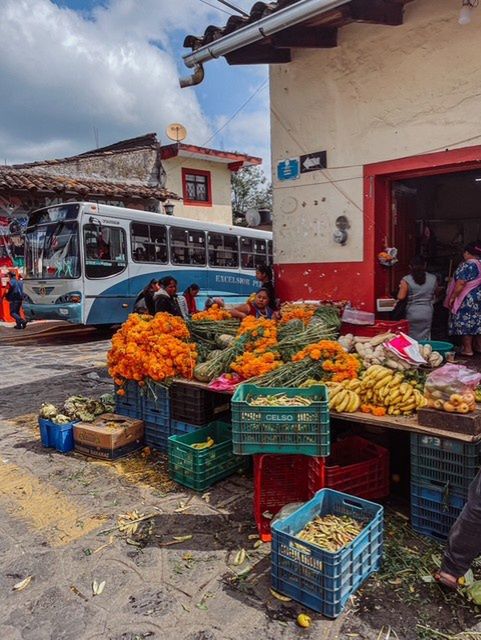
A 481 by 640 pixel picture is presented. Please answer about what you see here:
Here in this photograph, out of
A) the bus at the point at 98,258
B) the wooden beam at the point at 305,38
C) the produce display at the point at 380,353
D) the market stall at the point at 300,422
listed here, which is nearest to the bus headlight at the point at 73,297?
the bus at the point at 98,258

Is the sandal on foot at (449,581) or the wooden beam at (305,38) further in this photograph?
the wooden beam at (305,38)

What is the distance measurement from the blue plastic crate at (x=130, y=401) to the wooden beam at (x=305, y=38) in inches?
176

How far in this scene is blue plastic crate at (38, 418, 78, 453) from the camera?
17.0 feet

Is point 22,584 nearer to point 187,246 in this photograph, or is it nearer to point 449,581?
point 449,581

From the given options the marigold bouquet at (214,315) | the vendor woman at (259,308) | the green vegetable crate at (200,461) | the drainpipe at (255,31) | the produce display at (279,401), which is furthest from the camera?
the vendor woman at (259,308)

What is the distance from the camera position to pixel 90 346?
1243cm

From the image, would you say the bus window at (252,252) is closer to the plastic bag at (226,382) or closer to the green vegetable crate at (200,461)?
the plastic bag at (226,382)

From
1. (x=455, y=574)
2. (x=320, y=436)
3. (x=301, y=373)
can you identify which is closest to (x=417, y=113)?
(x=301, y=373)

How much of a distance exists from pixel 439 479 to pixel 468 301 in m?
4.04

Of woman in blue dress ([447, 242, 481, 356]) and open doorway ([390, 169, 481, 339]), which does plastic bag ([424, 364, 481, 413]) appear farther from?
open doorway ([390, 169, 481, 339])

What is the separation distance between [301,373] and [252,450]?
106 centimetres

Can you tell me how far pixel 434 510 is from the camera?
133 inches

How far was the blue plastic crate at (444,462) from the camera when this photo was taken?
10.5 feet

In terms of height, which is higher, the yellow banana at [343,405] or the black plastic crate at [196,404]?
the yellow banana at [343,405]
